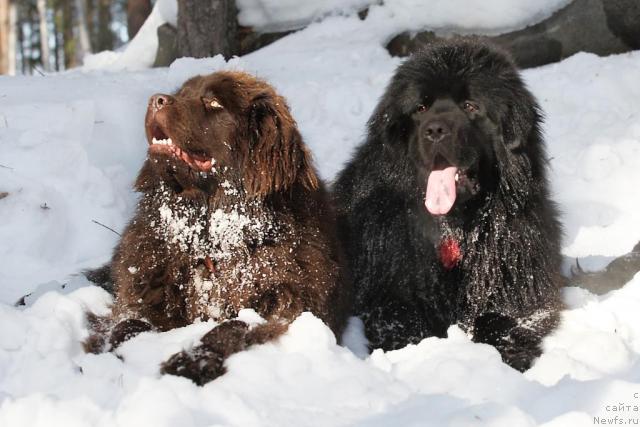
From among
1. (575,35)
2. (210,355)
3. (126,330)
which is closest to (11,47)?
(575,35)

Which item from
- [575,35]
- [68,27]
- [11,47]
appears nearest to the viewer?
[575,35]

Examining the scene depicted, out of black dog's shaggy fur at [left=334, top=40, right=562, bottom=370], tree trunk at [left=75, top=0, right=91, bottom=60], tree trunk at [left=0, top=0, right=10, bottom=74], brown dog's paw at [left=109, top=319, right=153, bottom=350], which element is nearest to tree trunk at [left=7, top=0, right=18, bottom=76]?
tree trunk at [left=0, top=0, right=10, bottom=74]

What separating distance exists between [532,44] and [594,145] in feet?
6.21

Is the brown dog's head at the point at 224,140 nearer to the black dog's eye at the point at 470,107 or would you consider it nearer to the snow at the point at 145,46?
the black dog's eye at the point at 470,107

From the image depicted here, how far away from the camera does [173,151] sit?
356 cm

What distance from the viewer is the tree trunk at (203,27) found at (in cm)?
850

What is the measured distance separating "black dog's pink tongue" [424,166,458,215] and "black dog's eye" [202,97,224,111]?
1315 mm

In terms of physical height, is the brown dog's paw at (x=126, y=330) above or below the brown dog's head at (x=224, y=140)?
below

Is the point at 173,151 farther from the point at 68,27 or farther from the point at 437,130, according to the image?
the point at 68,27

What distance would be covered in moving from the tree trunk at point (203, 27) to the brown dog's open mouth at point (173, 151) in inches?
204

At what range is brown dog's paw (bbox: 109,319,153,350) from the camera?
11.4ft

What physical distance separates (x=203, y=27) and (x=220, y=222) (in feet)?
17.7

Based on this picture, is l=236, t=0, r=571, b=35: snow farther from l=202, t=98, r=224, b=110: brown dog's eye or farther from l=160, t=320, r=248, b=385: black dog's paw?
l=160, t=320, r=248, b=385: black dog's paw

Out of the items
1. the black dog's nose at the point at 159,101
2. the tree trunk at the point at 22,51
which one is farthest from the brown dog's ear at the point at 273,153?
the tree trunk at the point at 22,51
